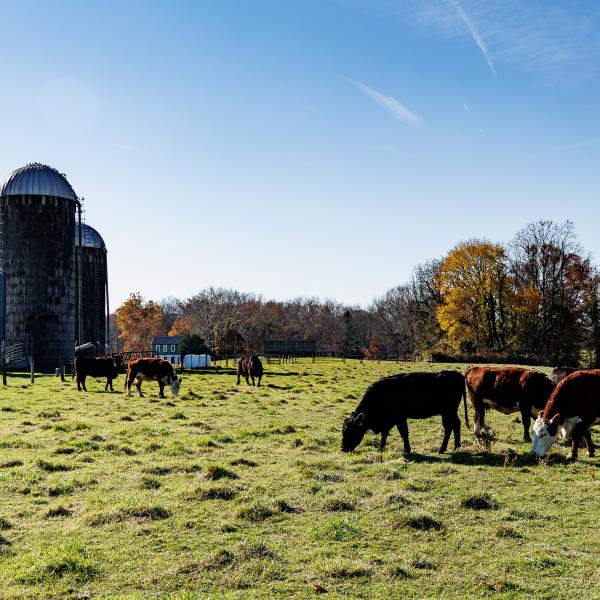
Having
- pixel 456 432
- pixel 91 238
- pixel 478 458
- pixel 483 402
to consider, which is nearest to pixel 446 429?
pixel 456 432

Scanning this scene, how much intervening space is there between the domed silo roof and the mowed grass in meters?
39.5

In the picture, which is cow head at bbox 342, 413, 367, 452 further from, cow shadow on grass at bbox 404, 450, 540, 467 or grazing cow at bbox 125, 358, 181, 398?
Answer: grazing cow at bbox 125, 358, 181, 398

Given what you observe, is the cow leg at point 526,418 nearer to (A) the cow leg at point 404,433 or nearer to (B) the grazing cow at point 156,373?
(A) the cow leg at point 404,433

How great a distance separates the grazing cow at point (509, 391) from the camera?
1434 cm

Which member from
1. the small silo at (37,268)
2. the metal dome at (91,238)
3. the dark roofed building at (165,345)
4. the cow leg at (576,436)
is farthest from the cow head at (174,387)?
the metal dome at (91,238)

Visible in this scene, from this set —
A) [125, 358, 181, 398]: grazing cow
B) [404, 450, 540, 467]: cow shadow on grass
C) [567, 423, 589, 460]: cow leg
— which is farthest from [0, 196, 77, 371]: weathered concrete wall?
[567, 423, 589, 460]: cow leg

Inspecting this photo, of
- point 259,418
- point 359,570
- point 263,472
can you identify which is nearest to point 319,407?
point 259,418

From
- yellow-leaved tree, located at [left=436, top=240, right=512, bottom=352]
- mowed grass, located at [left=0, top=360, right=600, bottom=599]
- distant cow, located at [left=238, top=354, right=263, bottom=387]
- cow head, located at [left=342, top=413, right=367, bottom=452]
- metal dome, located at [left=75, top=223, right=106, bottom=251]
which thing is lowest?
mowed grass, located at [left=0, top=360, right=600, bottom=599]

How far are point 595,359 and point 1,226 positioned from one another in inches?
2304

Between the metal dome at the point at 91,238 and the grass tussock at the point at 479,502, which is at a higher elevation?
the metal dome at the point at 91,238

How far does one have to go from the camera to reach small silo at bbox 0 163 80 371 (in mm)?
48219

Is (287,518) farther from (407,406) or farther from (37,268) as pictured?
(37,268)

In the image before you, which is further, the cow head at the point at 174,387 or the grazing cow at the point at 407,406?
the cow head at the point at 174,387

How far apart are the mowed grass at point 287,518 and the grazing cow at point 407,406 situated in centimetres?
52
